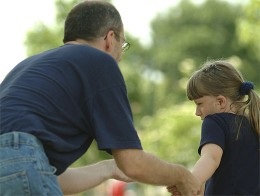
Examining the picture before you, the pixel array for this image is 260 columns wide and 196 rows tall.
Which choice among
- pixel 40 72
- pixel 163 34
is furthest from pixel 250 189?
pixel 163 34

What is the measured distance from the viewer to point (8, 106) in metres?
3.40

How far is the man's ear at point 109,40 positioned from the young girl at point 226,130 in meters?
0.84

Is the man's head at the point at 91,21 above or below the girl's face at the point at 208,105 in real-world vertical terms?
above

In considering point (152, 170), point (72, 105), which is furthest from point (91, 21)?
point (152, 170)

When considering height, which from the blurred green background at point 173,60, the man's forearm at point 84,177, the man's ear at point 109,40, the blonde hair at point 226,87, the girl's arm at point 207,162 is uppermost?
the man's ear at point 109,40

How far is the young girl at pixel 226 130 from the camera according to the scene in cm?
424

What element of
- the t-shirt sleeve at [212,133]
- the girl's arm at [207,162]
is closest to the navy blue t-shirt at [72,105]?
the girl's arm at [207,162]

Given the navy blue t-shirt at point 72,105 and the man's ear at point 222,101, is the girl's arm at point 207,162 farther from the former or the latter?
the navy blue t-shirt at point 72,105

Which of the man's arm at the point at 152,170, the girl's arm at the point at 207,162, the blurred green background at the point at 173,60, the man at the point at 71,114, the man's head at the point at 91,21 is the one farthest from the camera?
the blurred green background at the point at 173,60

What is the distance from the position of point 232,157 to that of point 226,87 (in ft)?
1.55

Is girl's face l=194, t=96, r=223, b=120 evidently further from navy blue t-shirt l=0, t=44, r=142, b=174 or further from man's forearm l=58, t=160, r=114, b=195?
navy blue t-shirt l=0, t=44, r=142, b=174

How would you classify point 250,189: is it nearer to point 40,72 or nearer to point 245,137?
point 245,137

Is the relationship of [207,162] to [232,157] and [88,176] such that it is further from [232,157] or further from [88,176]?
[88,176]

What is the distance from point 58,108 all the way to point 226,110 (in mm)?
1402
